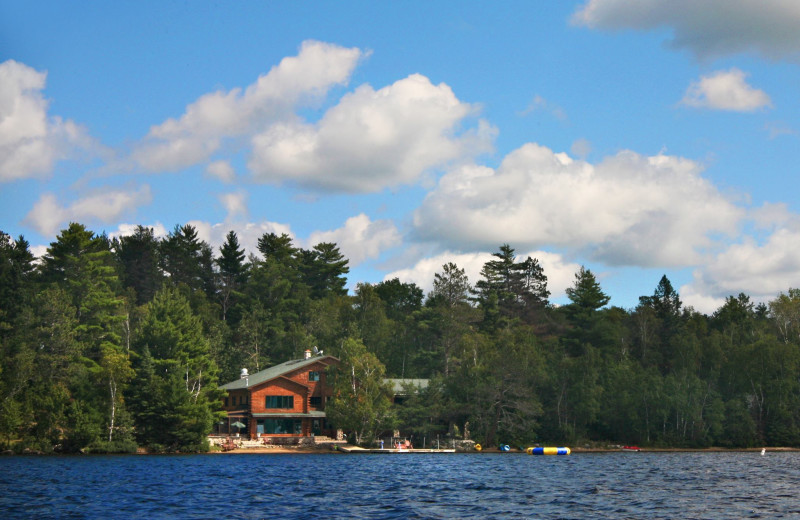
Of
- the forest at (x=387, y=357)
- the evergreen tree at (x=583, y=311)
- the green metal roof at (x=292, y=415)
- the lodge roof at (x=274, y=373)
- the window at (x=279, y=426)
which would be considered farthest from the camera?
the evergreen tree at (x=583, y=311)

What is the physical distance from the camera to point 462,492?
43531 mm

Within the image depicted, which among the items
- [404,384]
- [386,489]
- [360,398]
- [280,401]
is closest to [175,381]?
[280,401]

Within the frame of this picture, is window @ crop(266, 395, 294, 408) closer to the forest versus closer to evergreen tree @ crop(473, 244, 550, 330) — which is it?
the forest

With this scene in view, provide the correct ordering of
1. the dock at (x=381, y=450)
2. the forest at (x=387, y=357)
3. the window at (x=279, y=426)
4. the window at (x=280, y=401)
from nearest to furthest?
1. the forest at (x=387, y=357)
2. the dock at (x=381, y=450)
3. the window at (x=279, y=426)
4. the window at (x=280, y=401)

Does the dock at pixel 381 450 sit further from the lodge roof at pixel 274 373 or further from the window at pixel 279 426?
the lodge roof at pixel 274 373

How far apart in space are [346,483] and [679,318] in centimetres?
9958

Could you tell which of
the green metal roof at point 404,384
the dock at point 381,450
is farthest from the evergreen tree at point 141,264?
the dock at point 381,450

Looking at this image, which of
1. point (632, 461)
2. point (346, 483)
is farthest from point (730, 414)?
point (346, 483)

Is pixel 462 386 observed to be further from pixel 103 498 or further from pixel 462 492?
pixel 103 498

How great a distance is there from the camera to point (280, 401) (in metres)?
91.3

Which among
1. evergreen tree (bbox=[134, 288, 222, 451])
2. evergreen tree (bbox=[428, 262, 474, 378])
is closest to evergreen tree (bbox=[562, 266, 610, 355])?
evergreen tree (bbox=[428, 262, 474, 378])

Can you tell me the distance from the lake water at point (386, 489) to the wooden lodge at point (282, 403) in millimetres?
21787

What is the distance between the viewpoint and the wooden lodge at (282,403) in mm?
89938

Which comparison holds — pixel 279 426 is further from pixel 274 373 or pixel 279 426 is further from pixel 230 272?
pixel 230 272
